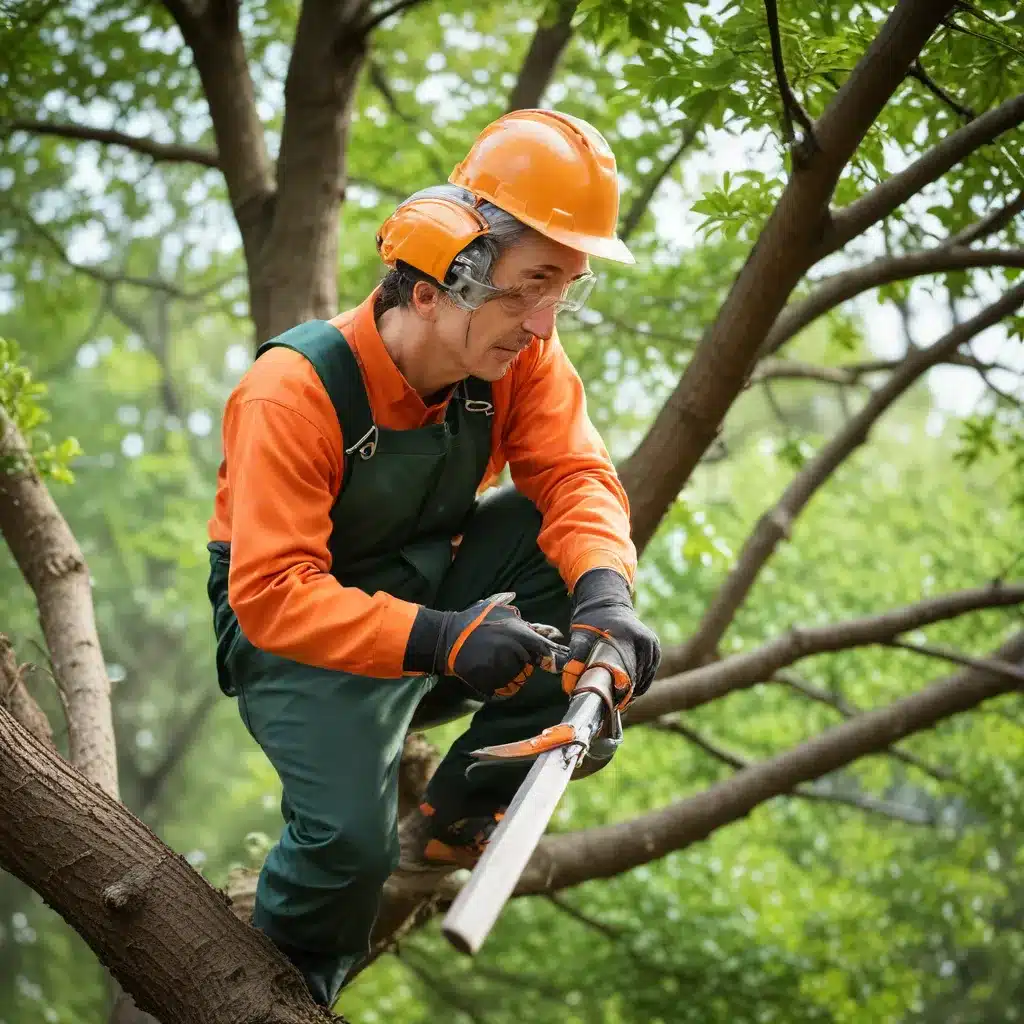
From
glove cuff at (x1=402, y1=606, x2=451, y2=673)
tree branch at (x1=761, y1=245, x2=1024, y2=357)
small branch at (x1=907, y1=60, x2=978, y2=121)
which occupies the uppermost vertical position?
tree branch at (x1=761, y1=245, x2=1024, y2=357)

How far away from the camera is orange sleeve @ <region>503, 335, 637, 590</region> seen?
9.66 feet

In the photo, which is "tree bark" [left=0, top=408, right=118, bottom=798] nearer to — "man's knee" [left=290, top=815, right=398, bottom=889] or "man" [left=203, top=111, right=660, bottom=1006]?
"man" [left=203, top=111, right=660, bottom=1006]

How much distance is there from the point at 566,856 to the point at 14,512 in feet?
7.38

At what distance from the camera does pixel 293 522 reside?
8.42 ft

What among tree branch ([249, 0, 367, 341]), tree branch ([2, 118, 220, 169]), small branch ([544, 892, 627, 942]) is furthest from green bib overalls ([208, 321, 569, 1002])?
tree branch ([2, 118, 220, 169])

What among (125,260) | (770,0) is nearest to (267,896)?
(770,0)

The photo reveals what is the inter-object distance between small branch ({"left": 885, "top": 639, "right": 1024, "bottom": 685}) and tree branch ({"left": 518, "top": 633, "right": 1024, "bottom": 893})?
126mm

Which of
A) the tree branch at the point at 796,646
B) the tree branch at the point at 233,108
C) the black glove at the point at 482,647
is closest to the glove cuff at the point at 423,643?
the black glove at the point at 482,647

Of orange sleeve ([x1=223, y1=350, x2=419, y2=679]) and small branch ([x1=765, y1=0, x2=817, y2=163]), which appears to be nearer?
orange sleeve ([x1=223, y1=350, x2=419, y2=679])

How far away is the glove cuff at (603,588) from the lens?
2703 millimetres

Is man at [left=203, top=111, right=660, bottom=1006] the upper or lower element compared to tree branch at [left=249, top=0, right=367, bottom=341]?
lower

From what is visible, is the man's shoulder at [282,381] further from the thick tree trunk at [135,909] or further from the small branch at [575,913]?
the small branch at [575,913]

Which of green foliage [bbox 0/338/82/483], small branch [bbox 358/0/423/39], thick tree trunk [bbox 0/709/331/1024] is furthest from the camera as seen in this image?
small branch [bbox 358/0/423/39]

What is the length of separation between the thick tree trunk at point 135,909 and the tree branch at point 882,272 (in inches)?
80.6
